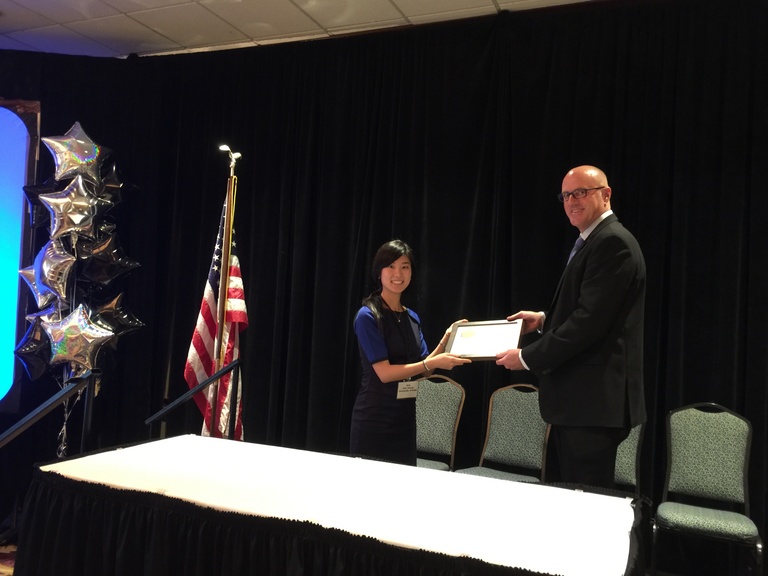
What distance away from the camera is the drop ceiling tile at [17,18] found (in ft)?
14.1

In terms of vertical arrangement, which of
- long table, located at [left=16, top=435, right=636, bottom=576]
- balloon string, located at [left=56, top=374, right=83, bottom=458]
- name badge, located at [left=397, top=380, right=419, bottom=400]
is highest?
name badge, located at [left=397, top=380, right=419, bottom=400]

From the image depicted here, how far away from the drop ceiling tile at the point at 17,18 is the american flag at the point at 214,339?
1.98 meters

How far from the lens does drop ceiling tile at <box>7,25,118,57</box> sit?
15.5ft

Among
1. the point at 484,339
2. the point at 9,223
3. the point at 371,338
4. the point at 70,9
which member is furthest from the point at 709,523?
the point at 9,223

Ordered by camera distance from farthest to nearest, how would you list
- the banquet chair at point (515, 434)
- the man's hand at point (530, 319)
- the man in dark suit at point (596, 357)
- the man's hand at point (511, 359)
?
the banquet chair at point (515, 434) → the man's hand at point (530, 319) → the man's hand at point (511, 359) → the man in dark suit at point (596, 357)

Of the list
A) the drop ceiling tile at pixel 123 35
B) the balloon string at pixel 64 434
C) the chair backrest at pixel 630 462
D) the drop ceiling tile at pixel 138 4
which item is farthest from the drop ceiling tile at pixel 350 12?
the balloon string at pixel 64 434

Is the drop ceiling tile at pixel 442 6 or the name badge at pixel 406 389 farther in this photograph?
the drop ceiling tile at pixel 442 6

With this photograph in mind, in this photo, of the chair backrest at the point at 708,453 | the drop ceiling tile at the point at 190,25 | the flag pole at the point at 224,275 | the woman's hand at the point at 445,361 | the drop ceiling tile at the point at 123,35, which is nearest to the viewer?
the woman's hand at the point at 445,361

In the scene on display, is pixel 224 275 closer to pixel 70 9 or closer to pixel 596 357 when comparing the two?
pixel 70 9

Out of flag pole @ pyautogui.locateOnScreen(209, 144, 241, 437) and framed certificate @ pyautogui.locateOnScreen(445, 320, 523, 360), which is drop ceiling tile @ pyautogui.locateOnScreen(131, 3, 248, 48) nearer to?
flag pole @ pyautogui.locateOnScreen(209, 144, 241, 437)

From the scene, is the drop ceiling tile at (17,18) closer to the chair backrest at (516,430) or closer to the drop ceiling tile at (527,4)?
the drop ceiling tile at (527,4)

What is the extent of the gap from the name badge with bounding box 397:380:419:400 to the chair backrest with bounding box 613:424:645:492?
1.31 m

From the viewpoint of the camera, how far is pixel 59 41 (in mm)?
4926

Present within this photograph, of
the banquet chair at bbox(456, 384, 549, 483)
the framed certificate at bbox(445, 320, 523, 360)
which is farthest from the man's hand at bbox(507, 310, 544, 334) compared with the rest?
the banquet chair at bbox(456, 384, 549, 483)
